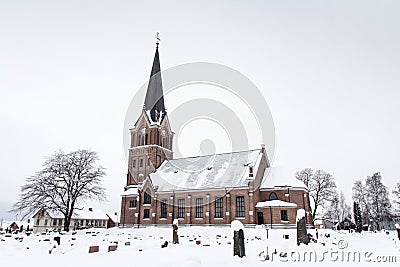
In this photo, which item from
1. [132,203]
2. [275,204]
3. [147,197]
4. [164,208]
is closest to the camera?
[275,204]

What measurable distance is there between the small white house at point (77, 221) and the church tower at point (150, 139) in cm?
1919

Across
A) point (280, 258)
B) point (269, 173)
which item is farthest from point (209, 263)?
point (269, 173)

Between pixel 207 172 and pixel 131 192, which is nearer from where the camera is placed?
pixel 207 172

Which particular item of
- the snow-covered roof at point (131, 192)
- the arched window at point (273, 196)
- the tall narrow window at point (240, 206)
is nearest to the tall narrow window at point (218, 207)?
the tall narrow window at point (240, 206)

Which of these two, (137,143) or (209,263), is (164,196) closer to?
(137,143)

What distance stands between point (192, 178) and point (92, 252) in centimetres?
2925

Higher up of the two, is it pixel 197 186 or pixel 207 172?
pixel 207 172

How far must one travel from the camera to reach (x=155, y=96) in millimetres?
55656

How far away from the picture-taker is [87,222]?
7325 cm

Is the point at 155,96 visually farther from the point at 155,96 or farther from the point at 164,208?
the point at 164,208

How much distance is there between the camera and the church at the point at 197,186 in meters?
37.9

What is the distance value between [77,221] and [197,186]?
4148cm

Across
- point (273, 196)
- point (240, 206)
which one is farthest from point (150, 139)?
point (273, 196)

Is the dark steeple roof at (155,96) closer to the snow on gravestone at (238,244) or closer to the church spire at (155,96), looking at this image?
the church spire at (155,96)
